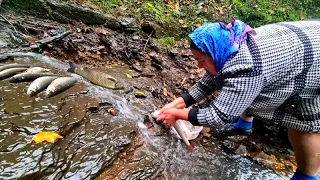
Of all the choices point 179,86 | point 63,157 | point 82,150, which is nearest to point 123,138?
point 82,150

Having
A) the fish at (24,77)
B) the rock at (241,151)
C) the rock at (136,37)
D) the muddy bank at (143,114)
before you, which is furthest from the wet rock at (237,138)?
the rock at (136,37)

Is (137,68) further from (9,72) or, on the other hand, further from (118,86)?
(9,72)

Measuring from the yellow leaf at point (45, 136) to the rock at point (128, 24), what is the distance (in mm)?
4545

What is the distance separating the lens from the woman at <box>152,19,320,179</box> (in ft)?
7.72

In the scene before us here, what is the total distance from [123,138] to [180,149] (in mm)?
834

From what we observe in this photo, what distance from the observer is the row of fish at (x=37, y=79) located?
3.60 meters

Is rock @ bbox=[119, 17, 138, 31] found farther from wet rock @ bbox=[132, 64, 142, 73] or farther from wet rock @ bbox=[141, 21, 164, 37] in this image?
wet rock @ bbox=[132, 64, 142, 73]

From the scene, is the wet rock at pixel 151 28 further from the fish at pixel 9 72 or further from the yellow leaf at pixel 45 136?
the yellow leaf at pixel 45 136

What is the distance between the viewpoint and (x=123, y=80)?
506cm

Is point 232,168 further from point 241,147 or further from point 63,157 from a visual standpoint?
point 63,157

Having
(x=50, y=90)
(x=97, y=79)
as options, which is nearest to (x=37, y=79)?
(x=50, y=90)

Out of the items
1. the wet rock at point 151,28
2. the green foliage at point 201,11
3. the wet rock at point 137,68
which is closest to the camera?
the wet rock at point 137,68

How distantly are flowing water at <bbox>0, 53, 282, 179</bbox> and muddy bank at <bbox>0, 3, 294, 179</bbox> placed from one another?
0.04 feet

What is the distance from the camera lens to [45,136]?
9.38 ft
